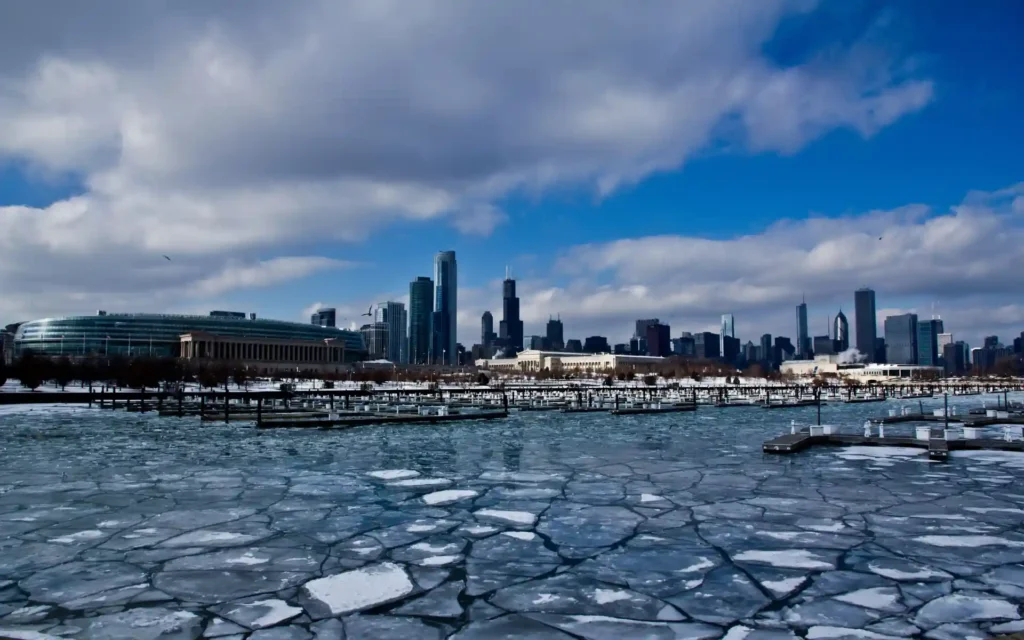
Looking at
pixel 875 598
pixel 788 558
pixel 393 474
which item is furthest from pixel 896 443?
pixel 875 598

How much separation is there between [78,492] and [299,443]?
43.1 feet

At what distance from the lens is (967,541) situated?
11812mm

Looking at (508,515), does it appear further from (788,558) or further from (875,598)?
(875,598)

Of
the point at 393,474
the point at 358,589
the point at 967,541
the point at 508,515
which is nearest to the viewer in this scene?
the point at 358,589

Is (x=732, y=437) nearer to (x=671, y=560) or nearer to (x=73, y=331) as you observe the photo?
(x=671, y=560)

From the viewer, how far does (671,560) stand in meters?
10.8

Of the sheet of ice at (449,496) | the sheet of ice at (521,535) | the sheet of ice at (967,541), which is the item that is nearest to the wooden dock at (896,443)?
the sheet of ice at (967,541)

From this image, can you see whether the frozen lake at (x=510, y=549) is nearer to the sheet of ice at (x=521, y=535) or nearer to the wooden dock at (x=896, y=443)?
the sheet of ice at (x=521, y=535)

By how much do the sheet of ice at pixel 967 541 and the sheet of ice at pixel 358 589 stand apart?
8272 mm

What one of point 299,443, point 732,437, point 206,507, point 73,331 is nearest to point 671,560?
point 206,507

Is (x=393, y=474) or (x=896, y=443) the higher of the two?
(x=393, y=474)

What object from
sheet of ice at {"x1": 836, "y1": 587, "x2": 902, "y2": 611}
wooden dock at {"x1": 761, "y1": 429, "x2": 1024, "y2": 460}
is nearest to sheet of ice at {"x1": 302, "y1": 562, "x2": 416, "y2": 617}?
sheet of ice at {"x1": 836, "y1": 587, "x2": 902, "y2": 611}

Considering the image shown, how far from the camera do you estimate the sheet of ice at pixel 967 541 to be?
1159 cm

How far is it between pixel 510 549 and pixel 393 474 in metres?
9.04
